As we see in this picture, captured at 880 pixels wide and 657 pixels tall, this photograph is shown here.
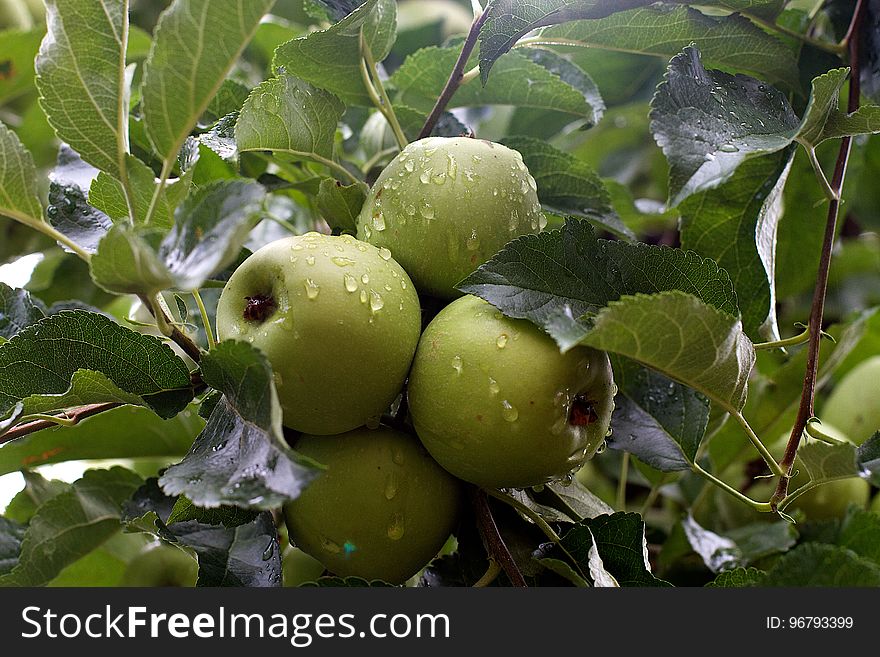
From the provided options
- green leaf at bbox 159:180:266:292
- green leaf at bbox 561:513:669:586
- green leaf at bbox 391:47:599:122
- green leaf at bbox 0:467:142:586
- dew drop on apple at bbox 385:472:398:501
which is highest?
green leaf at bbox 159:180:266:292

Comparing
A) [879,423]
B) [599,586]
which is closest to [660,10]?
[599,586]

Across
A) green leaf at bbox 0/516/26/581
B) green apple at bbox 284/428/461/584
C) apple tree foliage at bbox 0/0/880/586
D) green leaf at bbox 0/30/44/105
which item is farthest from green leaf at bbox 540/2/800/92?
green leaf at bbox 0/30/44/105

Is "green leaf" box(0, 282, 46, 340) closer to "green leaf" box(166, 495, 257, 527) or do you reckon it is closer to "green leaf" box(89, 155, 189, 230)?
"green leaf" box(89, 155, 189, 230)

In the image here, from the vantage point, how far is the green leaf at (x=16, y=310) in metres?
0.81

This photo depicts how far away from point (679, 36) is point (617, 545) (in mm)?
494

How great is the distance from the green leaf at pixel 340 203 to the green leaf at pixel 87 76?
18 cm

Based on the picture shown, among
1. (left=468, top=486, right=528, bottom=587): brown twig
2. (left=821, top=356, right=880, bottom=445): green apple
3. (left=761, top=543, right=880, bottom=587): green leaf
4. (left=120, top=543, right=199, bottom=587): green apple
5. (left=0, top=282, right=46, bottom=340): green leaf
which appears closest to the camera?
(left=761, top=543, right=880, bottom=587): green leaf

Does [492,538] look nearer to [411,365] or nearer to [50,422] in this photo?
Result: [411,365]

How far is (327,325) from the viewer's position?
0.61 m

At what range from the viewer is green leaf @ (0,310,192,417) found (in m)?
0.68

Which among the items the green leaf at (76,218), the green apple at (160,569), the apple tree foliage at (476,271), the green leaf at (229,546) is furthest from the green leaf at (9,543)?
the green leaf at (76,218)

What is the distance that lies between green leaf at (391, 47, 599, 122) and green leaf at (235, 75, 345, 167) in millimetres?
190

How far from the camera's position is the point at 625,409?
87 centimetres

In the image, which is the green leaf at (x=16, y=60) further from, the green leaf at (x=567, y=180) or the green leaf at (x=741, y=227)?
the green leaf at (x=741, y=227)
